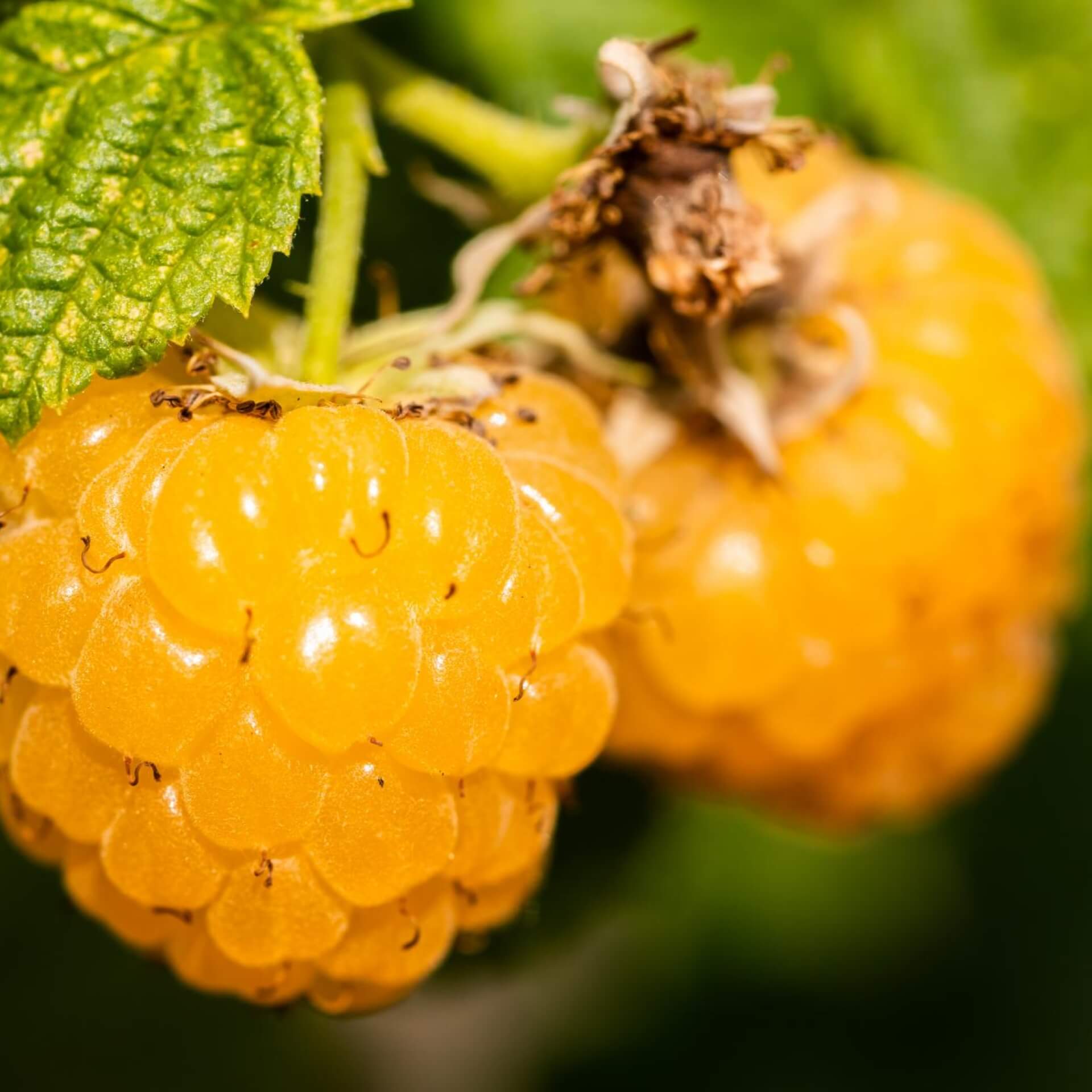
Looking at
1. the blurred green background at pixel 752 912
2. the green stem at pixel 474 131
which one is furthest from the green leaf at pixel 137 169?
the blurred green background at pixel 752 912

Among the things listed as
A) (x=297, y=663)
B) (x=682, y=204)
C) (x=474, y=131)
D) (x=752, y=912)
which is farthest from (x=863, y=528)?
(x=752, y=912)

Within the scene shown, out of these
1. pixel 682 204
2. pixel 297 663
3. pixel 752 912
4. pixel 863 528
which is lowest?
pixel 752 912

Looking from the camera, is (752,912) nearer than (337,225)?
No

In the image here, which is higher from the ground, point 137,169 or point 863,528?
point 137,169

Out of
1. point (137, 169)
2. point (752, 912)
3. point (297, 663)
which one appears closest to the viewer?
point (297, 663)

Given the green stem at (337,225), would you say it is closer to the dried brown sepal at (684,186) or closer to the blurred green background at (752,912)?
the dried brown sepal at (684,186)

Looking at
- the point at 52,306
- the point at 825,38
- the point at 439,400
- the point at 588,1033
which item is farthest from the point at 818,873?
the point at 52,306

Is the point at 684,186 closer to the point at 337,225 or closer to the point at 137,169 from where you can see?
the point at 337,225

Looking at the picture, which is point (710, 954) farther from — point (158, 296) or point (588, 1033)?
point (158, 296)

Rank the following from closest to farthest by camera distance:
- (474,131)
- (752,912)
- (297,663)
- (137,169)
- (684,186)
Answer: (297,663) → (137,169) → (684,186) → (474,131) → (752,912)
